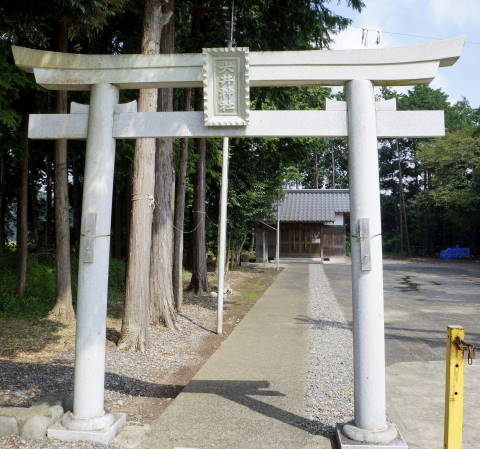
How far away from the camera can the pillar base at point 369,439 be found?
12.9ft

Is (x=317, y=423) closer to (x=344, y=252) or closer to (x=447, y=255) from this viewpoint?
(x=344, y=252)

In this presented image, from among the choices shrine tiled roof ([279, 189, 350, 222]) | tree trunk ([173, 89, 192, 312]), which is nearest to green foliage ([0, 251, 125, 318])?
tree trunk ([173, 89, 192, 312])

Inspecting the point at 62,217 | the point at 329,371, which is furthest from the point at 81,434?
the point at 62,217

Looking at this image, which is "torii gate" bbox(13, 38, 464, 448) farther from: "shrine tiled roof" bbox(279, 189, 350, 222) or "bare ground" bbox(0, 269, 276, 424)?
"shrine tiled roof" bbox(279, 189, 350, 222)

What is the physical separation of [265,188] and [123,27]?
13.1 meters

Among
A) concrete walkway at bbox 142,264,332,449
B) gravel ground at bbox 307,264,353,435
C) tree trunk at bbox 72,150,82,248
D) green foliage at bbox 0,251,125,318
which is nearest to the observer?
concrete walkway at bbox 142,264,332,449

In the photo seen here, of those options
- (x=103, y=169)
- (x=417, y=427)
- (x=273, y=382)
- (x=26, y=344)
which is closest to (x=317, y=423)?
(x=417, y=427)

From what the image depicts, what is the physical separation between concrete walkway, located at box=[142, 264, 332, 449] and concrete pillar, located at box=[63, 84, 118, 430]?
638mm

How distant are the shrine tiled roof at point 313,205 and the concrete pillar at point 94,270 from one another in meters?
29.2

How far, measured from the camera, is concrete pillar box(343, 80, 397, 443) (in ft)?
13.4

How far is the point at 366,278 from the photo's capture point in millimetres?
4141

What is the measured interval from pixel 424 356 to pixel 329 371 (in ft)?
6.69

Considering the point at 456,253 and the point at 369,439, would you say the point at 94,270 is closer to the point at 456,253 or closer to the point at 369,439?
the point at 369,439

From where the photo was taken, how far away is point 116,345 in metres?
8.09
